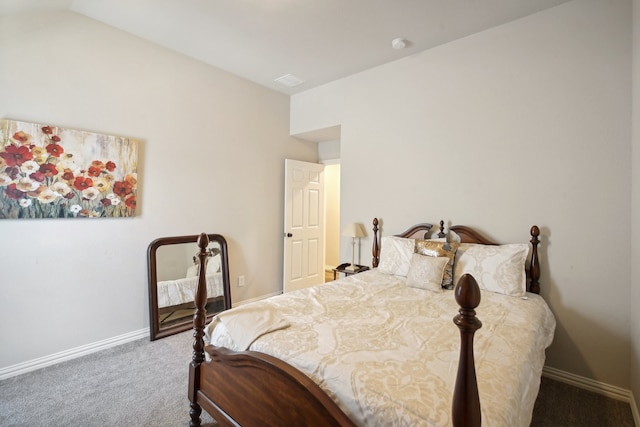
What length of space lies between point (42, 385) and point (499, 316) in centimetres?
323

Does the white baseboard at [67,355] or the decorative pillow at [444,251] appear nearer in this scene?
the white baseboard at [67,355]

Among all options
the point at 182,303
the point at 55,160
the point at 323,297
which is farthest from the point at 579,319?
the point at 55,160

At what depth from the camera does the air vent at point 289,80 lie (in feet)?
12.2

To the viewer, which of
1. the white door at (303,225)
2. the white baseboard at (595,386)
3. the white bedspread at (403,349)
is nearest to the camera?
the white bedspread at (403,349)

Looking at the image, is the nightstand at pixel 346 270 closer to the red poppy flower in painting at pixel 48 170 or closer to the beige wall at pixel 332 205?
the beige wall at pixel 332 205

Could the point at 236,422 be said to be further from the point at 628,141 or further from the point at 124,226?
the point at 628,141

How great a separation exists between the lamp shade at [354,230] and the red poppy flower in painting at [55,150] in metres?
2.79

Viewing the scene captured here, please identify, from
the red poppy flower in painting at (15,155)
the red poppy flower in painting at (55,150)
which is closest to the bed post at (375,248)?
the red poppy flower in painting at (55,150)

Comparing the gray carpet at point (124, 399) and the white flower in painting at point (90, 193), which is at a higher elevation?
the white flower in painting at point (90, 193)

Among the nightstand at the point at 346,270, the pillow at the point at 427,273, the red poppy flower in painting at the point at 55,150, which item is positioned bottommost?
the nightstand at the point at 346,270

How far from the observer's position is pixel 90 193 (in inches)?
103

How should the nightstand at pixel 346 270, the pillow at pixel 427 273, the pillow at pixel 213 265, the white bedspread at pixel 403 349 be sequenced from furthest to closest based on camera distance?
the pillow at pixel 213 265
the nightstand at pixel 346 270
the pillow at pixel 427 273
the white bedspread at pixel 403 349

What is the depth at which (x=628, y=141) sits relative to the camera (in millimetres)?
2104

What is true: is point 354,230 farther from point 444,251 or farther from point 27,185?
point 27,185
